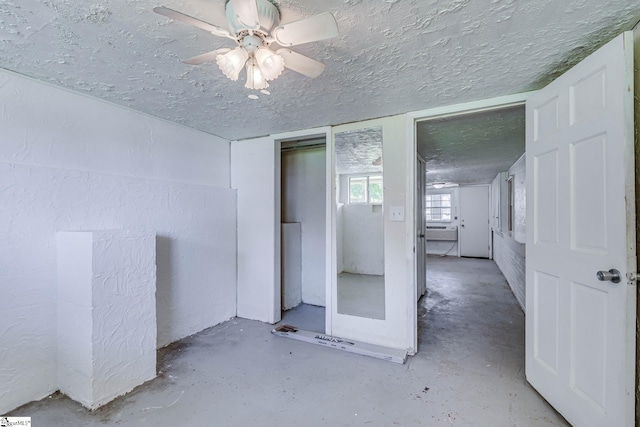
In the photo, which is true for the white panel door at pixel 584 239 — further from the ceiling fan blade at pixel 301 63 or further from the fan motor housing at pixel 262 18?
the fan motor housing at pixel 262 18

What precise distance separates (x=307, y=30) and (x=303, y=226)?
2893 millimetres

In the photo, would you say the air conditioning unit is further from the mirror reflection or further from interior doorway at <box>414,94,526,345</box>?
the mirror reflection

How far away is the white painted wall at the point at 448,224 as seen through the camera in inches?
323

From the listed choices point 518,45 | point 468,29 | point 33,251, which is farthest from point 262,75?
point 33,251

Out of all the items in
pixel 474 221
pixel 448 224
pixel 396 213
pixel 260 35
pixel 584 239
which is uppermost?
pixel 260 35

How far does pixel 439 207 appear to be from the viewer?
872 cm

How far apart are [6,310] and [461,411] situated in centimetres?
287

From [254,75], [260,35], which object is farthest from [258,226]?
[260,35]

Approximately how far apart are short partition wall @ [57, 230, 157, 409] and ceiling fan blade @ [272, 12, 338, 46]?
1657mm

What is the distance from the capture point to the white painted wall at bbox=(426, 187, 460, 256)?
820cm

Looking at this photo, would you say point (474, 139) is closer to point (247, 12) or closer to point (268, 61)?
point (268, 61)

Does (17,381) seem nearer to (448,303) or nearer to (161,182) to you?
(161,182)

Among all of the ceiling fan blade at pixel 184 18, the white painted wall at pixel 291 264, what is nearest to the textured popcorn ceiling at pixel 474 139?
the white painted wall at pixel 291 264

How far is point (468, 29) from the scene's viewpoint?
4.37 feet
